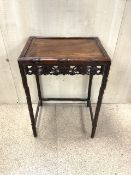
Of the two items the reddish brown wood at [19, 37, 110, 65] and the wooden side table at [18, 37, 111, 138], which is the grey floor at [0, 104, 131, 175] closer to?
the wooden side table at [18, 37, 111, 138]

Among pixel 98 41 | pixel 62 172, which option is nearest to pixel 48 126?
pixel 62 172

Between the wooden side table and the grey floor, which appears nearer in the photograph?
the wooden side table

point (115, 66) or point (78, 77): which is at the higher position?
point (115, 66)

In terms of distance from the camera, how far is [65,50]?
108 centimetres

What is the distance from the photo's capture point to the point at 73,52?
1.05m

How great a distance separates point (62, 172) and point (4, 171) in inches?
15.6

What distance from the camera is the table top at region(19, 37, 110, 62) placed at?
0.98 meters

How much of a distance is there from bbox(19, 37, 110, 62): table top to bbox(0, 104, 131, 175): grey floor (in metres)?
0.69

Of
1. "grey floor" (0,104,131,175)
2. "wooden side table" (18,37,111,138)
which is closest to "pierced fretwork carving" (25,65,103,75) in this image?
"wooden side table" (18,37,111,138)

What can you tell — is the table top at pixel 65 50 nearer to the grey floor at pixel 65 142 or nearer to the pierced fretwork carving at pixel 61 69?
the pierced fretwork carving at pixel 61 69

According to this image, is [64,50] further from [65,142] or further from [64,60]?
[65,142]

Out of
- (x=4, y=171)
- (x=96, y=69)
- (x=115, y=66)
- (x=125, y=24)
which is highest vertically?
(x=125, y=24)

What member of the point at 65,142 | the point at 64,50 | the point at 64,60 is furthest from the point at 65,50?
the point at 65,142

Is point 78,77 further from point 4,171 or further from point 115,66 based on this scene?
point 4,171
